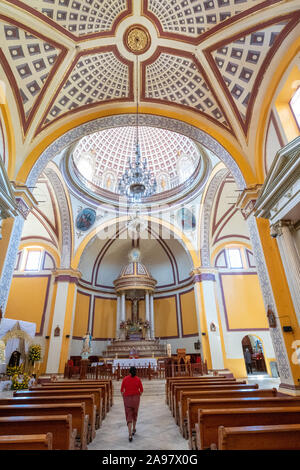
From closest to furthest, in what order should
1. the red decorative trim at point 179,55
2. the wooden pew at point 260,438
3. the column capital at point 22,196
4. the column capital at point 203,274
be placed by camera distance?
the wooden pew at point 260,438 < the column capital at point 22,196 < the red decorative trim at point 179,55 < the column capital at point 203,274

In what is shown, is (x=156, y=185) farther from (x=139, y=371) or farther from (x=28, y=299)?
(x=28, y=299)

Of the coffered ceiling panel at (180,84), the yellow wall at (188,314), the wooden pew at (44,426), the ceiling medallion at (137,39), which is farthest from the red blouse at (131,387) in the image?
the yellow wall at (188,314)

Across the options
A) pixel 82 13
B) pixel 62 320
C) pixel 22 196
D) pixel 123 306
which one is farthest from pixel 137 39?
pixel 123 306

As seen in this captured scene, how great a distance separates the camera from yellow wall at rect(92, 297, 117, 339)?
17.8m

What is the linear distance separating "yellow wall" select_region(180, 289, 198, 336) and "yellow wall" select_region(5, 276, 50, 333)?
9.42 m

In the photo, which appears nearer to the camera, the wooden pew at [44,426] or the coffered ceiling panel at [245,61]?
the wooden pew at [44,426]

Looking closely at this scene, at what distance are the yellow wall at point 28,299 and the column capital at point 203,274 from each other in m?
9.36

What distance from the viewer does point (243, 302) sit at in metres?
15.4

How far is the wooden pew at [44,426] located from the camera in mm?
2521

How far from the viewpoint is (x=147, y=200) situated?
1703 centimetres

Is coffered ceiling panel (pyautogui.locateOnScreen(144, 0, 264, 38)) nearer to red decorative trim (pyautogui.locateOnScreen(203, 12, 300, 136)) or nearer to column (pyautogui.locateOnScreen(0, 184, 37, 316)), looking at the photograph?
red decorative trim (pyautogui.locateOnScreen(203, 12, 300, 136))

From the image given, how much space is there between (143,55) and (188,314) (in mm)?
15048

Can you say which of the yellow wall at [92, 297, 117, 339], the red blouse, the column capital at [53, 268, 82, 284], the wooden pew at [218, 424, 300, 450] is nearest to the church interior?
the wooden pew at [218, 424, 300, 450]

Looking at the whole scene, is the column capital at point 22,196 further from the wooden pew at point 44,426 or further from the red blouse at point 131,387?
the wooden pew at point 44,426
